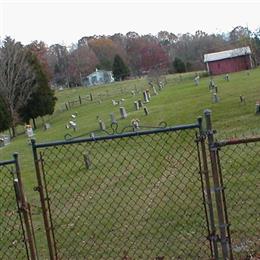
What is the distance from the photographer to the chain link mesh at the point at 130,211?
6.38 m

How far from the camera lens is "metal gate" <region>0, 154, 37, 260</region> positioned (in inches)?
190

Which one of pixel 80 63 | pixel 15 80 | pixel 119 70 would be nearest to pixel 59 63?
pixel 80 63

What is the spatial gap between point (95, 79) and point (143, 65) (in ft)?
34.4

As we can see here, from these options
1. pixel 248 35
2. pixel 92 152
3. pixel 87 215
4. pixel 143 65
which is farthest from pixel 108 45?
pixel 87 215

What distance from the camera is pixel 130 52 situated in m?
95.1

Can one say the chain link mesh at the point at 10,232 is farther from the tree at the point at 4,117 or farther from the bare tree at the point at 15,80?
the bare tree at the point at 15,80

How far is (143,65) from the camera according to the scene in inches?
3595

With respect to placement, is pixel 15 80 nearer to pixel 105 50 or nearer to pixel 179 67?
pixel 179 67

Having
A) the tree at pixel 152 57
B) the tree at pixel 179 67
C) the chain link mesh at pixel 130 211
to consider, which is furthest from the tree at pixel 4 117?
the tree at pixel 152 57

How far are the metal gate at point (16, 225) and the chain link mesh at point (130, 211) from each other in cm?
31

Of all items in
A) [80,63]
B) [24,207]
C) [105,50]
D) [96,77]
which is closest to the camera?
[24,207]

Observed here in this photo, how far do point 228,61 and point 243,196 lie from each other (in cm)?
5610

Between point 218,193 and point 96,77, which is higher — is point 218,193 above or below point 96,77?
below

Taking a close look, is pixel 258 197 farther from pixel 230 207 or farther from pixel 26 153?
pixel 26 153
